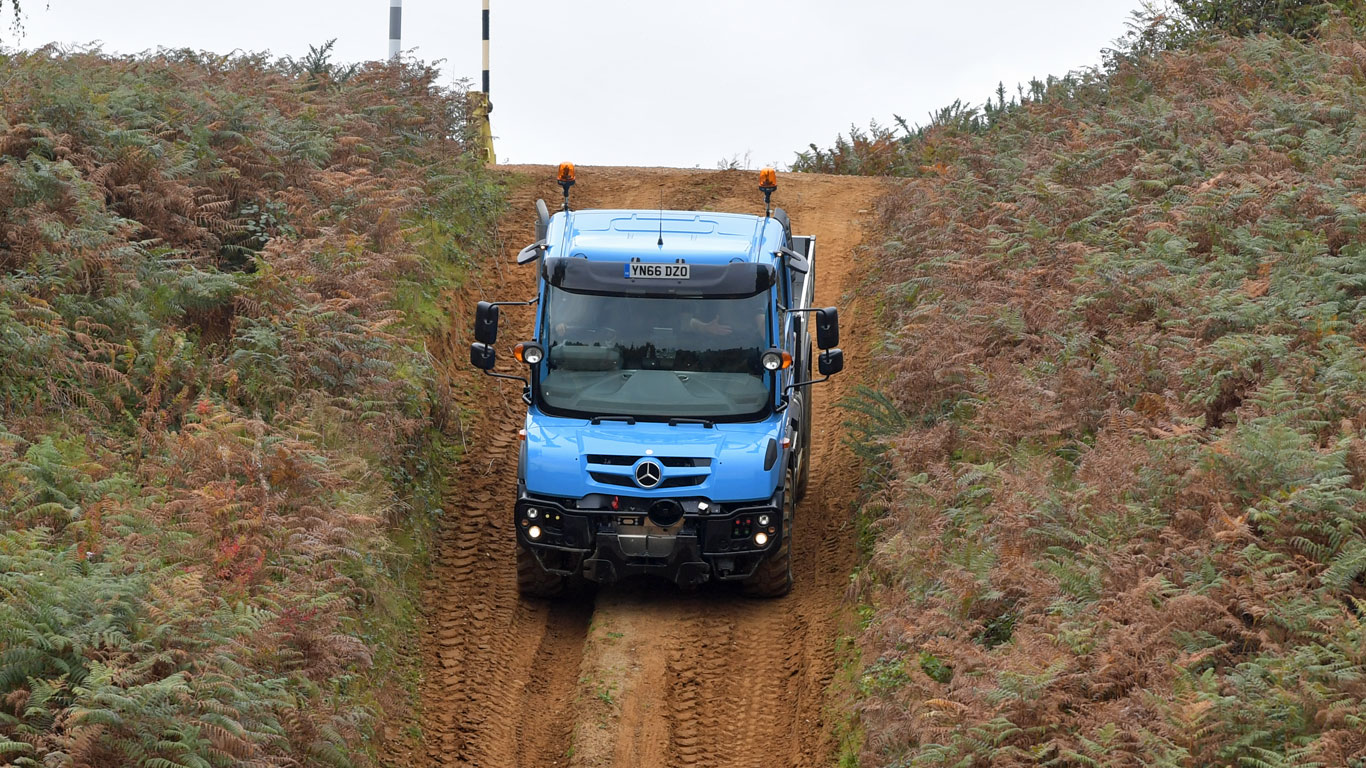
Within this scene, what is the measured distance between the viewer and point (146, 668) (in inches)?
283

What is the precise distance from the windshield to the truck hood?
56 centimetres

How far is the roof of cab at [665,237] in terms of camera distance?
11.4 m

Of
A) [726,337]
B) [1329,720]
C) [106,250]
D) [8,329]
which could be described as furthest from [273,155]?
[1329,720]

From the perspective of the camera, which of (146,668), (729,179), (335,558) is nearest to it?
(146,668)

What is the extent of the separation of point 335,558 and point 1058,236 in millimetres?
8682

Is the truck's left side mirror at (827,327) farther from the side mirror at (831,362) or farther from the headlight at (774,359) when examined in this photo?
the headlight at (774,359)

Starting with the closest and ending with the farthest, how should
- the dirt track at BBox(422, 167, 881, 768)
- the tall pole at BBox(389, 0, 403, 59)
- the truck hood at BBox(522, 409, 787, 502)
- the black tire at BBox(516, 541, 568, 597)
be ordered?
the dirt track at BBox(422, 167, 881, 768), the truck hood at BBox(522, 409, 787, 502), the black tire at BBox(516, 541, 568, 597), the tall pole at BBox(389, 0, 403, 59)

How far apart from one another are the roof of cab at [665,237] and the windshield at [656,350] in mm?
379

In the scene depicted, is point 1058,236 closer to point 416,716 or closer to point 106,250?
point 416,716

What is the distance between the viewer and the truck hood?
10664 millimetres

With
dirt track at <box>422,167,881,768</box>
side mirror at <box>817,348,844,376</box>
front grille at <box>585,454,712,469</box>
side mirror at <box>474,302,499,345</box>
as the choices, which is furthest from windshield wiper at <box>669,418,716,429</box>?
side mirror at <box>474,302,499,345</box>

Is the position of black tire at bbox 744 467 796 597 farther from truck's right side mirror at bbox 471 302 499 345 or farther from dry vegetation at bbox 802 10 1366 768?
truck's right side mirror at bbox 471 302 499 345

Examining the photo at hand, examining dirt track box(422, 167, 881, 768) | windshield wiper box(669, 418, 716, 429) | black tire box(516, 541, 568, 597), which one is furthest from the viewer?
black tire box(516, 541, 568, 597)

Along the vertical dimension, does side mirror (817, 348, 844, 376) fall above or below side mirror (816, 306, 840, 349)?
below
